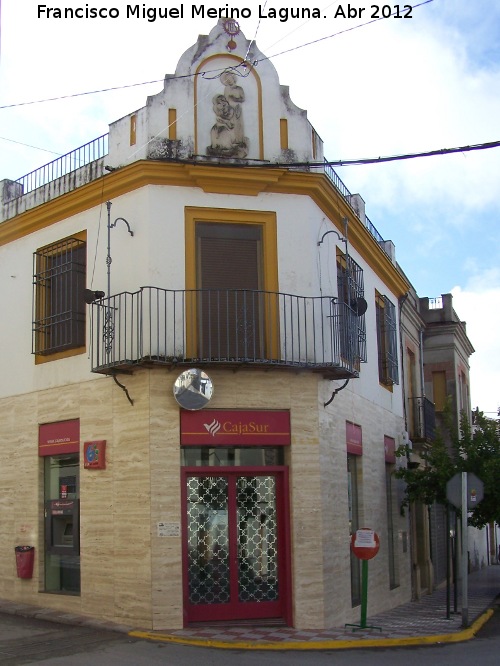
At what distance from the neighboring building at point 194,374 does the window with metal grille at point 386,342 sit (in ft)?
11.2

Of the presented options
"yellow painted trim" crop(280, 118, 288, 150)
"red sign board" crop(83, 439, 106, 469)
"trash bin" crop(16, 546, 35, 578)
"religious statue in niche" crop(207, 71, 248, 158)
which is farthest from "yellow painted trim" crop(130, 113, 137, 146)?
"trash bin" crop(16, 546, 35, 578)

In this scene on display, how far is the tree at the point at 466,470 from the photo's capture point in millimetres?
16547

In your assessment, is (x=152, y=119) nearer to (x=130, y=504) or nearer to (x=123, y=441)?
(x=123, y=441)

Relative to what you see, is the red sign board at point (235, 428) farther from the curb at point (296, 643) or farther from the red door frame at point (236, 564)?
the curb at point (296, 643)

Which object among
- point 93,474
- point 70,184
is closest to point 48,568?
point 93,474

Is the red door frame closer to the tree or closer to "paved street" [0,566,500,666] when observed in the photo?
"paved street" [0,566,500,666]

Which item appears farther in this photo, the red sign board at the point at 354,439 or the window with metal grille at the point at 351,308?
the red sign board at the point at 354,439

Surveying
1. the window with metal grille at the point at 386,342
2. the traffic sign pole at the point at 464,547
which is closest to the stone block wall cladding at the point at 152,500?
the traffic sign pole at the point at 464,547

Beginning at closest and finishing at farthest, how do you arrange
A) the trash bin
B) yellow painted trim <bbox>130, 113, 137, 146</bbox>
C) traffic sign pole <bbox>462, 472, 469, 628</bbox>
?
traffic sign pole <bbox>462, 472, 469, 628</bbox> < yellow painted trim <bbox>130, 113, 137, 146</bbox> < the trash bin

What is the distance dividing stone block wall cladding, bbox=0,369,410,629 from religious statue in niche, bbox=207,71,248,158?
11.3 feet

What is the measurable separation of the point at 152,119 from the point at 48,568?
7.27 metres

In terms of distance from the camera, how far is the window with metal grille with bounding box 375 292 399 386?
58.2ft

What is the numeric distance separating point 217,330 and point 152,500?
2.66 metres

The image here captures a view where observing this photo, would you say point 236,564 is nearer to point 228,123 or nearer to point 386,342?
point 228,123
